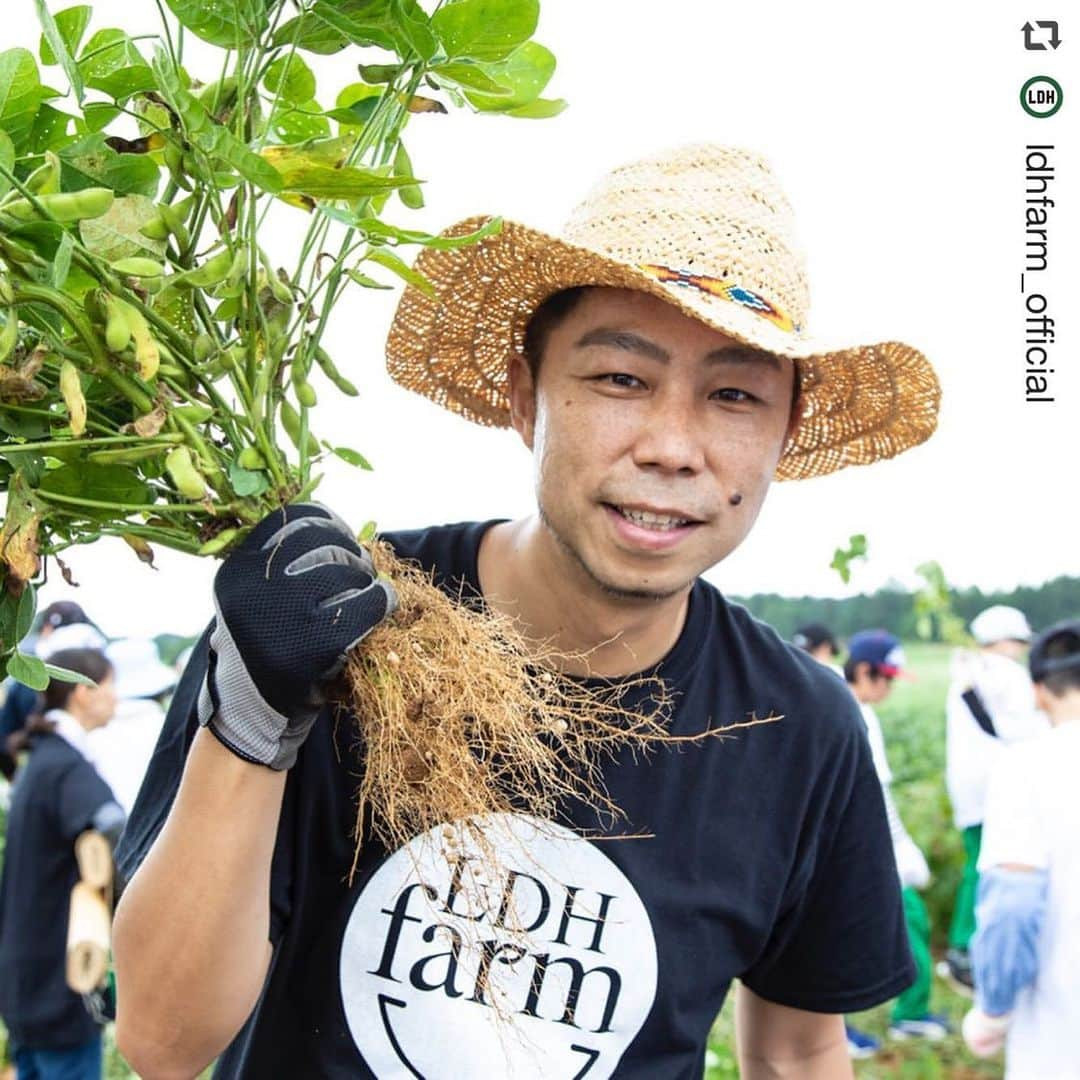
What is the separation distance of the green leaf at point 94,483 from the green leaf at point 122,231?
212 millimetres

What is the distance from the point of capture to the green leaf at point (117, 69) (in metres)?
1.30

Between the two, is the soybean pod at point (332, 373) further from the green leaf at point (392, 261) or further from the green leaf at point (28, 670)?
the green leaf at point (28, 670)

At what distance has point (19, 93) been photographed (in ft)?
4.11

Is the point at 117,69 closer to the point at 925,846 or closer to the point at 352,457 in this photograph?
the point at 352,457

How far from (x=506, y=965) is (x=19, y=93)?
3.74 feet

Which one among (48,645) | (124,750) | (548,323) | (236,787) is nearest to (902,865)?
(124,750)

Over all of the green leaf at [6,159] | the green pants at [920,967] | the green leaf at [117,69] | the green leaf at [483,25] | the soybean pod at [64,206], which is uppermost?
the green leaf at [483,25]

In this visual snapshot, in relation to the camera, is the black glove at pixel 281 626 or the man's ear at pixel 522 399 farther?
the man's ear at pixel 522 399

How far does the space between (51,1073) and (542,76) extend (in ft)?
11.4

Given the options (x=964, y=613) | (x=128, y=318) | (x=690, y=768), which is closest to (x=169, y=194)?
(x=128, y=318)

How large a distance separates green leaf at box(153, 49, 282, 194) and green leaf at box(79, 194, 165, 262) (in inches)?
3.1

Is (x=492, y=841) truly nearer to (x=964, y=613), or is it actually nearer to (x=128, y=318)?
(x=128, y=318)

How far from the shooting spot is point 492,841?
164 centimetres

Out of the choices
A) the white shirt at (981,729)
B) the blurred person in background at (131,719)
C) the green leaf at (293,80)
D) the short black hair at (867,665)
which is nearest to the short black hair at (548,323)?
the green leaf at (293,80)
